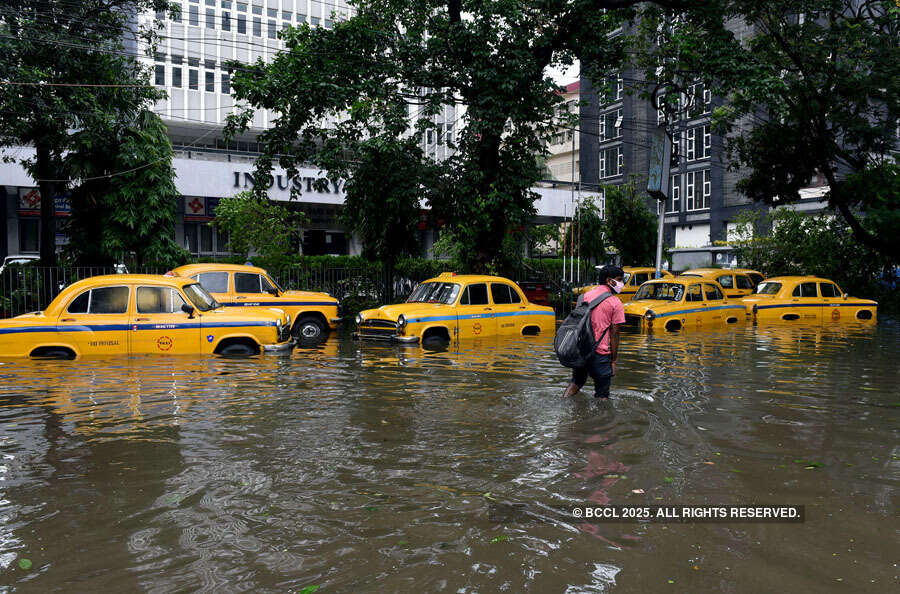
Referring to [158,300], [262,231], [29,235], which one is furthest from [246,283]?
[29,235]

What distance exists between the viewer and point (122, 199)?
21625 millimetres

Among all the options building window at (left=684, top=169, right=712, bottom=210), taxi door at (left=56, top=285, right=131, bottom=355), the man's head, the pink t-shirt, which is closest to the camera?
the pink t-shirt

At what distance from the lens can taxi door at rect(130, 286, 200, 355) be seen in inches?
463

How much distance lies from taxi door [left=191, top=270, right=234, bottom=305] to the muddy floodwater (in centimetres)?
479

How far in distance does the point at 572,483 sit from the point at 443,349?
8.84m

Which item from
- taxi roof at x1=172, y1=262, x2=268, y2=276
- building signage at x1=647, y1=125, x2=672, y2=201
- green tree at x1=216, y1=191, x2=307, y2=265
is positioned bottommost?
taxi roof at x1=172, y1=262, x2=268, y2=276

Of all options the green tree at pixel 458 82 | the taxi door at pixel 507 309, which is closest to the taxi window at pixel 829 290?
the green tree at pixel 458 82

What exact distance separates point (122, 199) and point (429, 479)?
62.7ft

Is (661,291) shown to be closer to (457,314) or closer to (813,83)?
(457,314)

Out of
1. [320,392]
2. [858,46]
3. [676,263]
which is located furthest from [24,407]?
[676,263]

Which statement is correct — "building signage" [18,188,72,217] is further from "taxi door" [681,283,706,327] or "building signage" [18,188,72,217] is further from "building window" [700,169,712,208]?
"building window" [700,169,712,208]

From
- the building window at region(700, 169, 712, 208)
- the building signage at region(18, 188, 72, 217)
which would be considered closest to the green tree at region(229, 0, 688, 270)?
the building signage at region(18, 188, 72, 217)

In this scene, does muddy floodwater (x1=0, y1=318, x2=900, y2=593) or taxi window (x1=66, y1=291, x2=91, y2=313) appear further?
taxi window (x1=66, y1=291, x2=91, y2=313)

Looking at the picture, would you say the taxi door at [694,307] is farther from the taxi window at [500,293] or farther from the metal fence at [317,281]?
the metal fence at [317,281]
